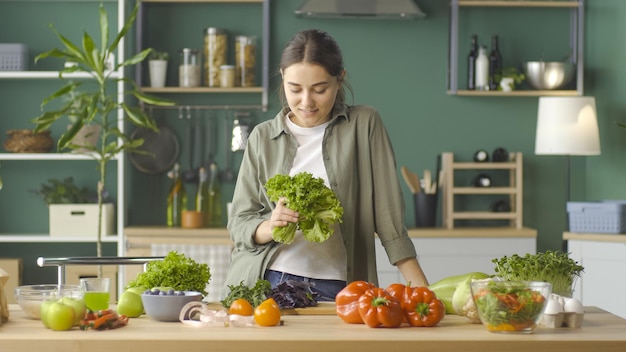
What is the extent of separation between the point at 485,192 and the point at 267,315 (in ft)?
11.7

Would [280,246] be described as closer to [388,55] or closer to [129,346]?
[129,346]

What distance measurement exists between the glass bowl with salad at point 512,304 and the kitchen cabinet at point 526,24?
11.6ft

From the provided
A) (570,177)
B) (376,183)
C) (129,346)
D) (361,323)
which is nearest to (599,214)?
(570,177)

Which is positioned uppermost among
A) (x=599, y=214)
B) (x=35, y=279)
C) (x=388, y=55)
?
(x=388, y=55)

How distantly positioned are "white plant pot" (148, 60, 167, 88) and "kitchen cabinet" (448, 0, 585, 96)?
1651 mm

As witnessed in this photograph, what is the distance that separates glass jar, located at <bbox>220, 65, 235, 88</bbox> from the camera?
5.66 m

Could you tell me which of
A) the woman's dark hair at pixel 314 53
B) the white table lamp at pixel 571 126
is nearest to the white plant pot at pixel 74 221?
the white table lamp at pixel 571 126

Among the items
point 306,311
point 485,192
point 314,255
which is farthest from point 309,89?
point 485,192

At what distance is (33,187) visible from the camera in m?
5.87

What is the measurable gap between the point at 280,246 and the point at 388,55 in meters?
3.14

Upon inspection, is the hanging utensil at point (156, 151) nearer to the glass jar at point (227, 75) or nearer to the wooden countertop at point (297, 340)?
the glass jar at point (227, 75)

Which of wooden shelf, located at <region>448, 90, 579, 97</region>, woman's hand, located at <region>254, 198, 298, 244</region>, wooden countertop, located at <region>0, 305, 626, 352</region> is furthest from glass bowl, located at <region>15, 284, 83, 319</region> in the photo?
wooden shelf, located at <region>448, 90, 579, 97</region>

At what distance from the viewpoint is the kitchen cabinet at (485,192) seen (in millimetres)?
5727

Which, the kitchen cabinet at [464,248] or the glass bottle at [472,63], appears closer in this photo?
the kitchen cabinet at [464,248]
